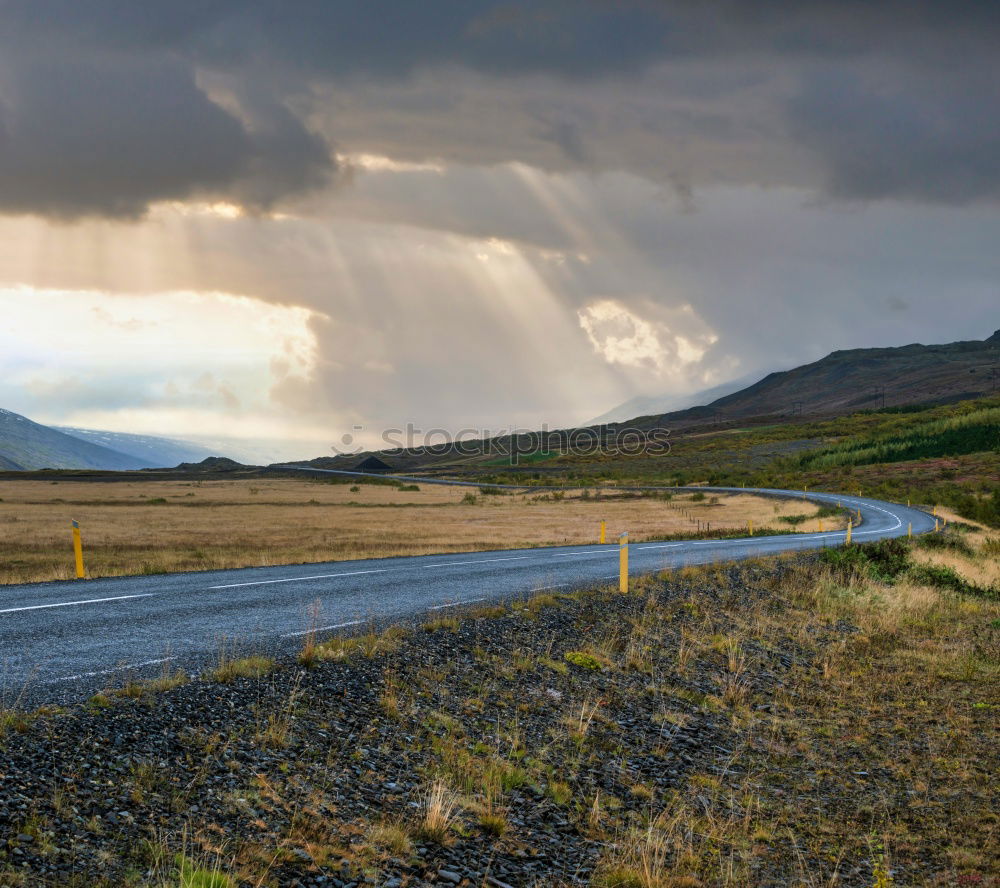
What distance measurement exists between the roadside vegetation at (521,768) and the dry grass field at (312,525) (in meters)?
11.7

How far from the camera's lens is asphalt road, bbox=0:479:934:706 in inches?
372

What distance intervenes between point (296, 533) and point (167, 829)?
1345 inches

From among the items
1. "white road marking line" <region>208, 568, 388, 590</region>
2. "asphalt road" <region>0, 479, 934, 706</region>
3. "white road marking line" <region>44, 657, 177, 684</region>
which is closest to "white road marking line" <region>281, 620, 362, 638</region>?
"asphalt road" <region>0, 479, 934, 706</region>

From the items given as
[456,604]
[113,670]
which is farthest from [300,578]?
[113,670]

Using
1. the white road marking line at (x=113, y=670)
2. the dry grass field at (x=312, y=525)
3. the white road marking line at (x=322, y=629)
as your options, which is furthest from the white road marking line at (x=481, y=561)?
the white road marking line at (x=113, y=670)

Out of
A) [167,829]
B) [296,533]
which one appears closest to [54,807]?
[167,829]

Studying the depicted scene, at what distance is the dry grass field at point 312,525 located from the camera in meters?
25.7

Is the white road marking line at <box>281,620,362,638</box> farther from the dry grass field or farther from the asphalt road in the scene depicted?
the dry grass field

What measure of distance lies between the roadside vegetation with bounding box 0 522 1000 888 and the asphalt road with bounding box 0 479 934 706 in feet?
3.57

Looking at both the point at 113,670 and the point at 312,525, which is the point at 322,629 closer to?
the point at 113,670

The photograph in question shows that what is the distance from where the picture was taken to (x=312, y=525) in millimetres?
45469

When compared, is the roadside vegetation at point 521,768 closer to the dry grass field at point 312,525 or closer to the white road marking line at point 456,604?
the white road marking line at point 456,604

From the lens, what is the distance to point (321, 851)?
6074mm

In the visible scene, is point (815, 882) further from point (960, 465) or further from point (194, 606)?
point (960, 465)
